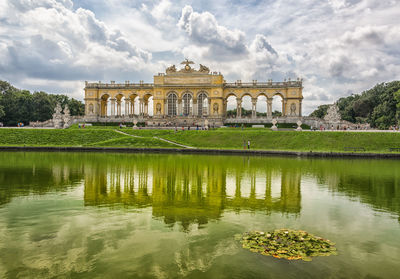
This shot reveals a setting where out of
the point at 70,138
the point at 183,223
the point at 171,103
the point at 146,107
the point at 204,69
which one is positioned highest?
the point at 204,69

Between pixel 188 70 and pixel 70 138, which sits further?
pixel 188 70

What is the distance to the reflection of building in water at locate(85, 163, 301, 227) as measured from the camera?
432 inches

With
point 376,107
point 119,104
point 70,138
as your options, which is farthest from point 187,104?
point 376,107

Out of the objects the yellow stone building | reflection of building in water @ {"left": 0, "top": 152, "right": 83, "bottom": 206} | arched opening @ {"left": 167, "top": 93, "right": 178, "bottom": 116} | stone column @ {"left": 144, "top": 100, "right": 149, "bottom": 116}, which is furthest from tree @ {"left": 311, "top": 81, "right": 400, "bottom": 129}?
reflection of building in water @ {"left": 0, "top": 152, "right": 83, "bottom": 206}

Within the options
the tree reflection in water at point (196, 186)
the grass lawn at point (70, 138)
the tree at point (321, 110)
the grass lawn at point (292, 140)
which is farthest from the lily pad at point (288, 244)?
the tree at point (321, 110)

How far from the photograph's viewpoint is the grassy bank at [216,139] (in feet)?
124

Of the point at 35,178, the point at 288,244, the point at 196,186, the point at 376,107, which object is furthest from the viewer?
the point at 376,107

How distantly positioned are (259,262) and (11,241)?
6.07 m

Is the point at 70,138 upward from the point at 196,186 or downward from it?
upward

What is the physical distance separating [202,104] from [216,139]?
26094 millimetres

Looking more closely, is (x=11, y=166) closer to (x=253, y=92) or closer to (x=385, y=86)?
(x=253, y=92)

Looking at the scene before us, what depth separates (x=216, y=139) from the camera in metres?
42.2

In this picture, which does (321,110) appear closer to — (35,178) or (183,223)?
(35,178)

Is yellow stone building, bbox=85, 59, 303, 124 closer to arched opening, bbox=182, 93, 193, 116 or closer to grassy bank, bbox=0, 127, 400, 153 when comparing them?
arched opening, bbox=182, 93, 193, 116
